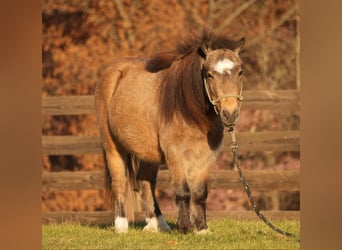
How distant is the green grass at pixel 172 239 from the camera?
189 inches

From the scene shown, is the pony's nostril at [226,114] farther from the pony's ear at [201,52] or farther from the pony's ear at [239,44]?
the pony's ear at [239,44]

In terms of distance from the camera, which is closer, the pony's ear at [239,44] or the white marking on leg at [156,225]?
the pony's ear at [239,44]

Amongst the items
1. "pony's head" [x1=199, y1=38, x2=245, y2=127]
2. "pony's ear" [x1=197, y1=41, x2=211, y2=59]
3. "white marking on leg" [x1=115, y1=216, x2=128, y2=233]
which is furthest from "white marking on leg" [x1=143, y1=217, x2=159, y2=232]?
"pony's ear" [x1=197, y1=41, x2=211, y2=59]

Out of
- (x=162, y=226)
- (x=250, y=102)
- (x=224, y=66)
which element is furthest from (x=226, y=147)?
(x=224, y=66)

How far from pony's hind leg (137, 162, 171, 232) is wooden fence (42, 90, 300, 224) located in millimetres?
1112

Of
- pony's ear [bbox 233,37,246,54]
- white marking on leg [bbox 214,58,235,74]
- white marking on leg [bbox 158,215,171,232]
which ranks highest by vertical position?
pony's ear [bbox 233,37,246,54]

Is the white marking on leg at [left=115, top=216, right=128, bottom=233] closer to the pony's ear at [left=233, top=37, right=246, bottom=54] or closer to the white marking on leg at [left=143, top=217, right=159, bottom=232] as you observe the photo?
the white marking on leg at [left=143, top=217, right=159, bottom=232]

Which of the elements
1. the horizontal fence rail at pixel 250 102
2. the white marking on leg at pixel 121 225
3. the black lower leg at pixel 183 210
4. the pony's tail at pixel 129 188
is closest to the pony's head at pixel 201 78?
the black lower leg at pixel 183 210

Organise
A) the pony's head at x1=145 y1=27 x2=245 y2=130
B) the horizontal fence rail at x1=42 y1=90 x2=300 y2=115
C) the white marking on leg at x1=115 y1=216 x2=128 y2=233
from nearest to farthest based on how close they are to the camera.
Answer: the pony's head at x1=145 y1=27 x2=245 y2=130, the white marking on leg at x1=115 y1=216 x2=128 y2=233, the horizontal fence rail at x1=42 y1=90 x2=300 y2=115

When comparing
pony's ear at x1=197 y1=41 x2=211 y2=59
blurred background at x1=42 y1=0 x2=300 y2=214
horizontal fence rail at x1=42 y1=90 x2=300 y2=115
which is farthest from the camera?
blurred background at x1=42 y1=0 x2=300 y2=214

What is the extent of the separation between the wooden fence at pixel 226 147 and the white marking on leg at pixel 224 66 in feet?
8.84

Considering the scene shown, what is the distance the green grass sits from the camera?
480cm

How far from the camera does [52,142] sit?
25.6 ft

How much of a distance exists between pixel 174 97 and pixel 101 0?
5090 mm
